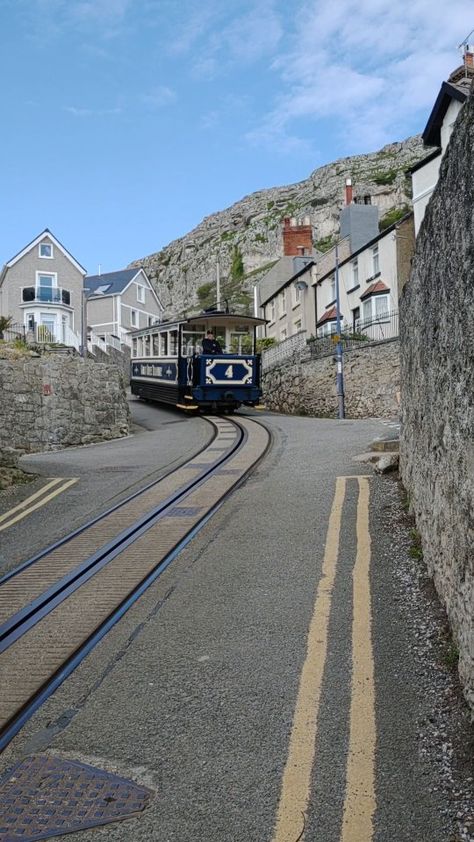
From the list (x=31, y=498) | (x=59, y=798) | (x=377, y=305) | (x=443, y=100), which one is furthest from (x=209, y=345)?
(x=59, y=798)

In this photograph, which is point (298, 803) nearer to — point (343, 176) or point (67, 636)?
point (67, 636)

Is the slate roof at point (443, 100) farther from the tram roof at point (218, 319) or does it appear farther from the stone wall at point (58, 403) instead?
the stone wall at point (58, 403)

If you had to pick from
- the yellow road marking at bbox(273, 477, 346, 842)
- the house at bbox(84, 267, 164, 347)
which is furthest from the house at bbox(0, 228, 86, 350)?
the yellow road marking at bbox(273, 477, 346, 842)

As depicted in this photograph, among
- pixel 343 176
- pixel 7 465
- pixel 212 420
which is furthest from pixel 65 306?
pixel 343 176

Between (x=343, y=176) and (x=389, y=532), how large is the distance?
443 ft

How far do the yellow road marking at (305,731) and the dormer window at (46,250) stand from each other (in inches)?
1917

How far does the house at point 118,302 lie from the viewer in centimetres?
5716

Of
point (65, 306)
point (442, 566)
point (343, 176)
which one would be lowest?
point (442, 566)

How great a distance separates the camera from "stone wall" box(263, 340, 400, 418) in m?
26.0

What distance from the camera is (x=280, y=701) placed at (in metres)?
3.68

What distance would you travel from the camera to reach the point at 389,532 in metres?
6.87

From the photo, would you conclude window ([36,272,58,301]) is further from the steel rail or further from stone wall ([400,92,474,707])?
stone wall ([400,92,474,707])

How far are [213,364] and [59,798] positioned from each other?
1998 cm

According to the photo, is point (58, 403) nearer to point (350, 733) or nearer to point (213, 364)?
point (213, 364)
